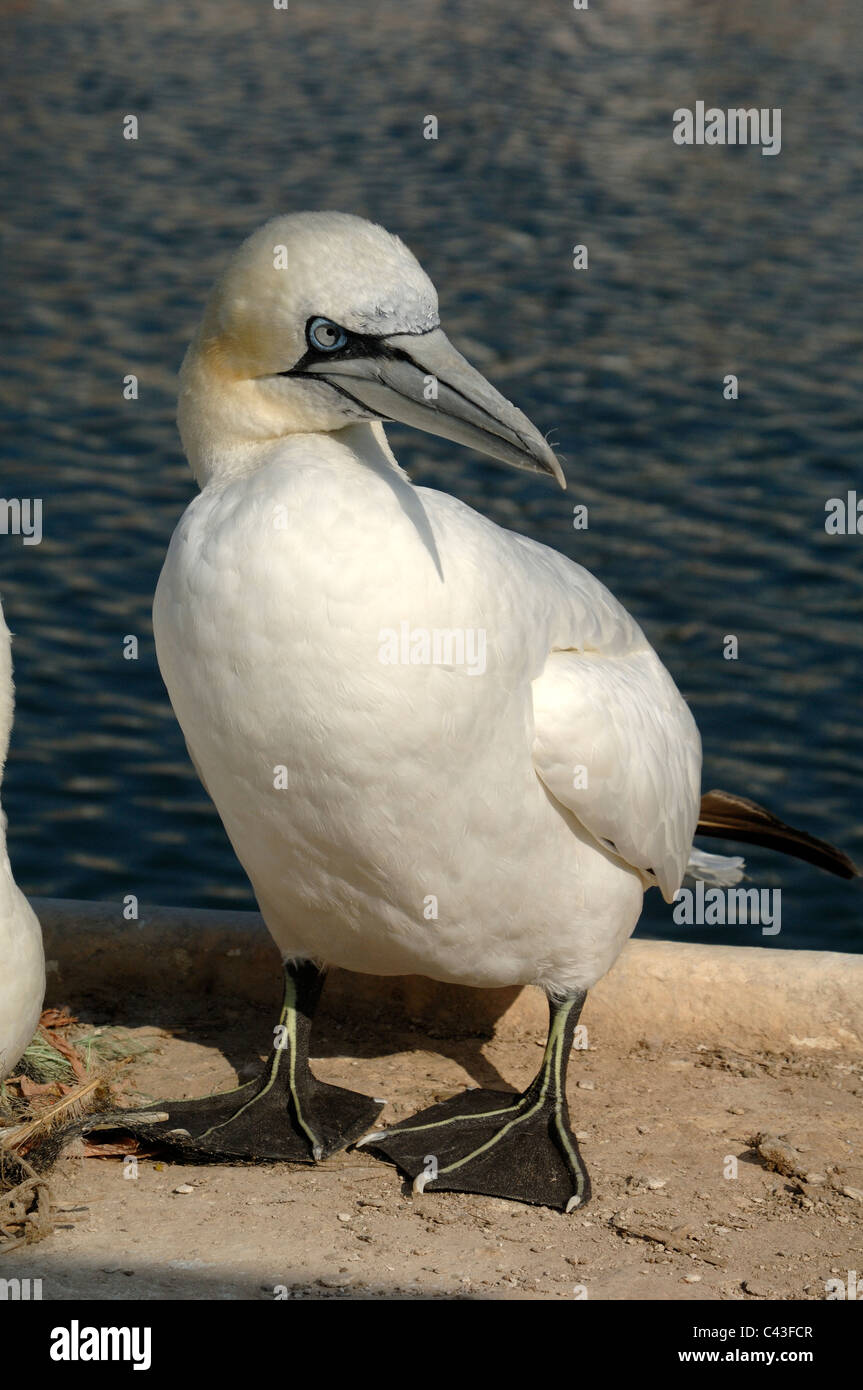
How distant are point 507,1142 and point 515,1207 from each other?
0.67 feet

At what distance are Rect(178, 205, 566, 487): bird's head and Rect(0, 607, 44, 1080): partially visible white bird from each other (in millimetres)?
1002

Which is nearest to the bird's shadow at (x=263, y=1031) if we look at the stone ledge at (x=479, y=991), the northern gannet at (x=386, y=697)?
the stone ledge at (x=479, y=991)

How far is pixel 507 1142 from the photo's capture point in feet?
14.4

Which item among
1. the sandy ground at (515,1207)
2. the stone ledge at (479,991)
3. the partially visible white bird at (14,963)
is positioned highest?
the partially visible white bird at (14,963)

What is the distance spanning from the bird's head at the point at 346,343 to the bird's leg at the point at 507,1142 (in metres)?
1.66

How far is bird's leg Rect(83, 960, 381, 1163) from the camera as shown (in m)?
4.37

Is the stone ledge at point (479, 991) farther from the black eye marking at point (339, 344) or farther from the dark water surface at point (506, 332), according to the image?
the dark water surface at point (506, 332)

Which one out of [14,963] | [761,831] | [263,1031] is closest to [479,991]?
[263,1031]

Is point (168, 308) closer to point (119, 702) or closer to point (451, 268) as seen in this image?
point (451, 268)

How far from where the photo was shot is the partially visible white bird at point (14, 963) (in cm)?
414

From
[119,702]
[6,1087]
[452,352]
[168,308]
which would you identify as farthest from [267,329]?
[168,308]

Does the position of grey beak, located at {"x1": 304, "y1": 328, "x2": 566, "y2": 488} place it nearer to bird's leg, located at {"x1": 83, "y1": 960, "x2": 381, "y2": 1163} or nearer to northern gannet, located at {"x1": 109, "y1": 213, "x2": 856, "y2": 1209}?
northern gannet, located at {"x1": 109, "y1": 213, "x2": 856, "y2": 1209}

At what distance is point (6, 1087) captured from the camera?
4.41m

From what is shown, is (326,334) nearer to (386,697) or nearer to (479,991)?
(386,697)
